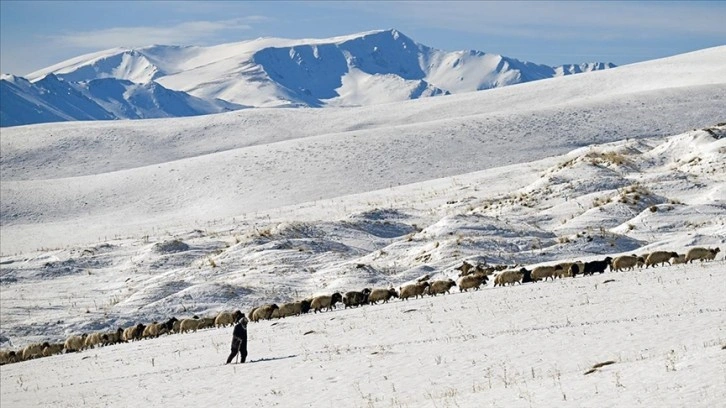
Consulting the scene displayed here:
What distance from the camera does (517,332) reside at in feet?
71.3

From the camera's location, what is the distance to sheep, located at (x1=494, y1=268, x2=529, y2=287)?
3003 centimetres

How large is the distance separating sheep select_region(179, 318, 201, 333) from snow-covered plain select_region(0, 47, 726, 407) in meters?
1.38

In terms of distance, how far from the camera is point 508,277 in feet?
98.6

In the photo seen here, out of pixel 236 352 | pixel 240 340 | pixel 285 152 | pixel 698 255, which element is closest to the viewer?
pixel 240 340

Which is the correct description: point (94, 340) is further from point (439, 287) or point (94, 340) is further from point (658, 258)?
point (658, 258)

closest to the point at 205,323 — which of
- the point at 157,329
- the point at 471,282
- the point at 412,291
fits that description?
the point at 157,329

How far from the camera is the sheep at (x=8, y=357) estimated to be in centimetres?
3029

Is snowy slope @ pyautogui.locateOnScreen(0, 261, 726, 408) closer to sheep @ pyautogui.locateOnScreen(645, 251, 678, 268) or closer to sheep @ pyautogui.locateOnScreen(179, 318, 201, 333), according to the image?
sheep @ pyautogui.locateOnScreen(179, 318, 201, 333)

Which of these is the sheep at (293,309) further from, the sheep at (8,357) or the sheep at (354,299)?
the sheep at (8,357)

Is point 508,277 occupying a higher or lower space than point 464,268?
higher

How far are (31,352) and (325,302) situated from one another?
881 centimetres

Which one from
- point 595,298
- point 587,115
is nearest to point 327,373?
point 595,298

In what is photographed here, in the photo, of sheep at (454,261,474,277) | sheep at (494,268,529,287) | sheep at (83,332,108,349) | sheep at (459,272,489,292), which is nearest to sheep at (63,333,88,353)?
sheep at (83,332,108,349)

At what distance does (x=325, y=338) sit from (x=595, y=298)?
6566 millimetres
